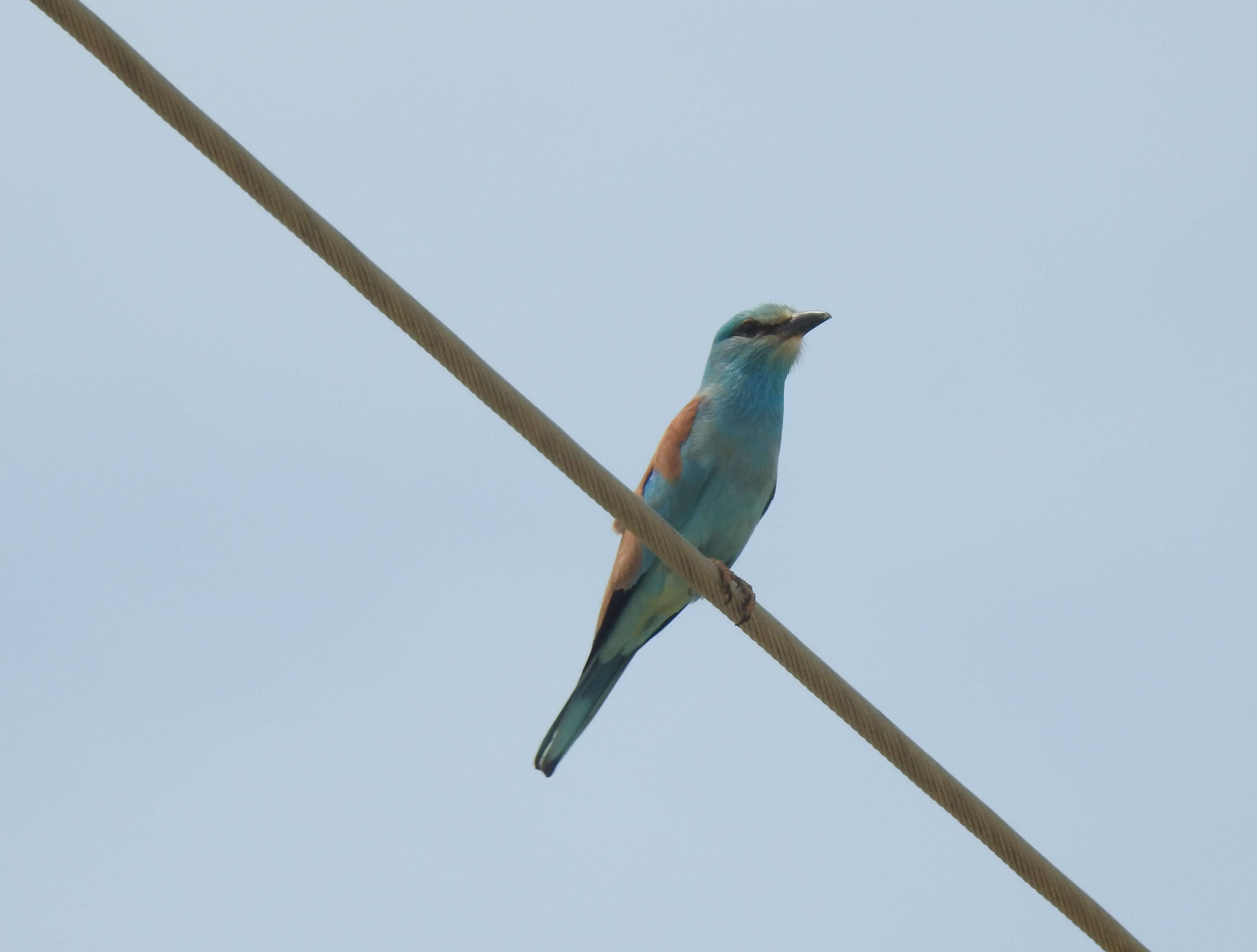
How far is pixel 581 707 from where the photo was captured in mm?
6648

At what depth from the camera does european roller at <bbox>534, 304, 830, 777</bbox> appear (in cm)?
657

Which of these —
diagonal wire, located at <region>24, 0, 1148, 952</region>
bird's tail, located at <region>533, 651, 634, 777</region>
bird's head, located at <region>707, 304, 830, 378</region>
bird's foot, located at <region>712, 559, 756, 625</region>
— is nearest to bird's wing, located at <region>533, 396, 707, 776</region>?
bird's tail, located at <region>533, 651, 634, 777</region>

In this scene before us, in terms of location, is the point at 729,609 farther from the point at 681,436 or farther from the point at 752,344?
the point at 752,344

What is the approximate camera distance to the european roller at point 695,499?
21.6 feet

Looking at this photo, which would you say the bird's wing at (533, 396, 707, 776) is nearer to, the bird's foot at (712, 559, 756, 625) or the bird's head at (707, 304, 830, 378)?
the bird's head at (707, 304, 830, 378)

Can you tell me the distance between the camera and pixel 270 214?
357cm

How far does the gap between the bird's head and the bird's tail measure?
4.70ft

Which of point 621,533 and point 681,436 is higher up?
point 681,436

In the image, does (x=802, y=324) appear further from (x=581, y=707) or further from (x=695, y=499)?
(x=581, y=707)

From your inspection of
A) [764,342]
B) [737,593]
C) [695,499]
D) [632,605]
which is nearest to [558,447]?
[737,593]

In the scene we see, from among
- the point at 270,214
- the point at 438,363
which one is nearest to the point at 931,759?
the point at 438,363

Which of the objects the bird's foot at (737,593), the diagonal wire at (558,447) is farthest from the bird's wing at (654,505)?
the diagonal wire at (558,447)

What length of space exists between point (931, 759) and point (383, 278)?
1.84 meters

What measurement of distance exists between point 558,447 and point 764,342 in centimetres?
347
